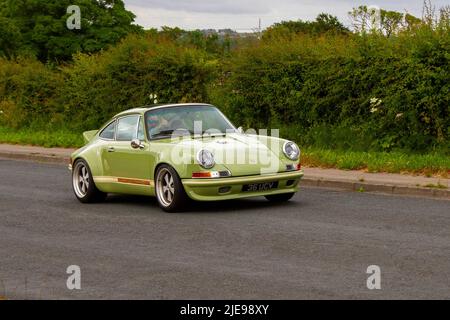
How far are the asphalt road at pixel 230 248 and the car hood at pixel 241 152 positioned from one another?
598 millimetres

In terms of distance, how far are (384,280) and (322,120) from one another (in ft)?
43.7

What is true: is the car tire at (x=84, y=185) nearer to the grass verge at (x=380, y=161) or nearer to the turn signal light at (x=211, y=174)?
the turn signal light at (x=211, y=174)

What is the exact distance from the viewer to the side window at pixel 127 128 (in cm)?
1481

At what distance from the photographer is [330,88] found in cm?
2136

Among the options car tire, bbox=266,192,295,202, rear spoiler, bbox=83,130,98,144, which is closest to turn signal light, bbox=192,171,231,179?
car tire, bbox=266,192,295,202

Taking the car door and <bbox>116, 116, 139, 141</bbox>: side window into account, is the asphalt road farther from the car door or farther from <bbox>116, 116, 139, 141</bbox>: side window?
<bbox>116, 116, 139, 141</bbox>: side window

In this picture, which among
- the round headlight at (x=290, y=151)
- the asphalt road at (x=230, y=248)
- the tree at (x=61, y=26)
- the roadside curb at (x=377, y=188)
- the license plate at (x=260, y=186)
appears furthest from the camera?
the tree at (x=61, y=26)

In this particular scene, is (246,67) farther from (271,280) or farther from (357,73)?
(271,280)

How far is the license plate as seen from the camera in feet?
44.4

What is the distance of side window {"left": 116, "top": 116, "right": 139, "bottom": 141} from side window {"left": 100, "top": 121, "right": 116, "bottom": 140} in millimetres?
145

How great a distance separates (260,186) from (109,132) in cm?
299

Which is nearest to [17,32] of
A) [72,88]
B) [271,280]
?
[72,88]

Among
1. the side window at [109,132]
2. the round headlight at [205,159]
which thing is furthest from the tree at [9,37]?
the round headlight at [205,159]
